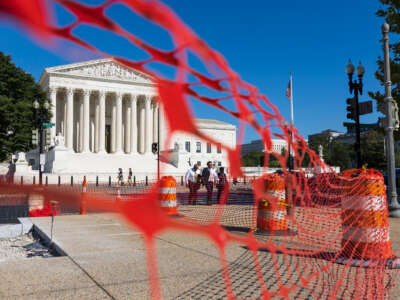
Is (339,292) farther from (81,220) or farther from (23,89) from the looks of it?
(23,89)

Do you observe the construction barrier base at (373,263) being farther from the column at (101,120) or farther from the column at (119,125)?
the column at (119,125)

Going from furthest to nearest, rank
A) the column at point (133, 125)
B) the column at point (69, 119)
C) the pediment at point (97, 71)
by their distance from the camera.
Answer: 1. the column at point (133, 125)
2. the column at point (69, 119)
3. the pediment at point (97, 71)

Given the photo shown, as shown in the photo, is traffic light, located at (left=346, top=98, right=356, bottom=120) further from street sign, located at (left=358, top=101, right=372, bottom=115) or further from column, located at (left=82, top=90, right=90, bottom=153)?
column, located at (left=82, top=90, right=90, bottom=153)

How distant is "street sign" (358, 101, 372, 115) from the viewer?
12508 millimetres

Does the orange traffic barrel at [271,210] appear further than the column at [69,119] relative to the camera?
No

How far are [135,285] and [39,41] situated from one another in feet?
10.1

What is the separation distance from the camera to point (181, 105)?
3.95ft

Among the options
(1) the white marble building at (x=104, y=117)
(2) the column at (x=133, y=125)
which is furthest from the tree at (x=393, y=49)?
(2) the column at (x=133, y=125)

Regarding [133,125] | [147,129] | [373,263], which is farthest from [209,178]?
[147,129]

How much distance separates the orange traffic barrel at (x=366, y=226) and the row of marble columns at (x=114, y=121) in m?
59.1

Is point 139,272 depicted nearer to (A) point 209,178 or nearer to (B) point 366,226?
(B) point 366,226

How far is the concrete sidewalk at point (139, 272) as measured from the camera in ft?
10.9

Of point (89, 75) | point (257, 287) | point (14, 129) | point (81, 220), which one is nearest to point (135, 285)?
→ point (257, 287)

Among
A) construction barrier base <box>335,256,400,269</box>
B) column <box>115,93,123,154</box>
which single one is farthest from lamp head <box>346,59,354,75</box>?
column <box>115,93,123,154</box>
